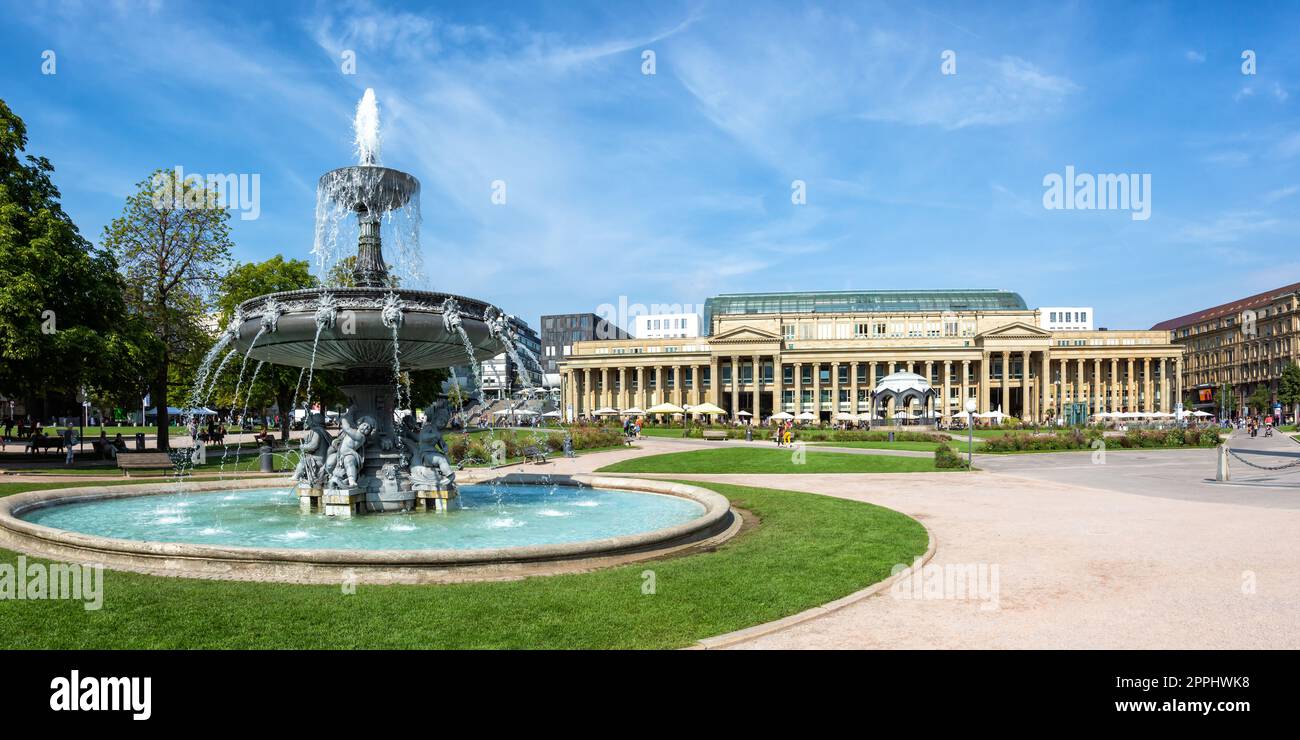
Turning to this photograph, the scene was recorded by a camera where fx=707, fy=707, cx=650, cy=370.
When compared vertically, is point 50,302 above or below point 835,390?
above

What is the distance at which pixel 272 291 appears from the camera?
135 ft

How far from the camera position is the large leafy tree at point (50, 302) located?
23.3 m

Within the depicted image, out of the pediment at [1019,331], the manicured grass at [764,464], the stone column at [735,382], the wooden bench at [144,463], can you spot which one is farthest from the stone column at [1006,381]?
the wooden bench at [144,463]

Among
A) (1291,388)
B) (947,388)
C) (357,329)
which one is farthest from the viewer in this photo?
(947,388)

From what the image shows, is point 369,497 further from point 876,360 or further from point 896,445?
point 876,360

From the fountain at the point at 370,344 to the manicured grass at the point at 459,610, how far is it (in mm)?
4955

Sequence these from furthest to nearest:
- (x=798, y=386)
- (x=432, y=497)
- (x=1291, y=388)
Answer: (x=798, y=386)
(x=1291, y=388)
(x=432, y=497)

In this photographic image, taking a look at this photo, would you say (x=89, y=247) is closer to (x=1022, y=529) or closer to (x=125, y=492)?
(x=125, y=492)

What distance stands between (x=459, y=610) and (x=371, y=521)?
6.44 meters

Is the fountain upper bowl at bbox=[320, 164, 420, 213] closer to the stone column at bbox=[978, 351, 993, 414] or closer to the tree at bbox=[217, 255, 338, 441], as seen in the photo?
the tree at bbox=[217, 255, 338, 441]

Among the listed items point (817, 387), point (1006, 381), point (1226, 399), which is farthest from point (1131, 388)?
point (817, 387)

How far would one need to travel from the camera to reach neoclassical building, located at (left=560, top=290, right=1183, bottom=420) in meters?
108
